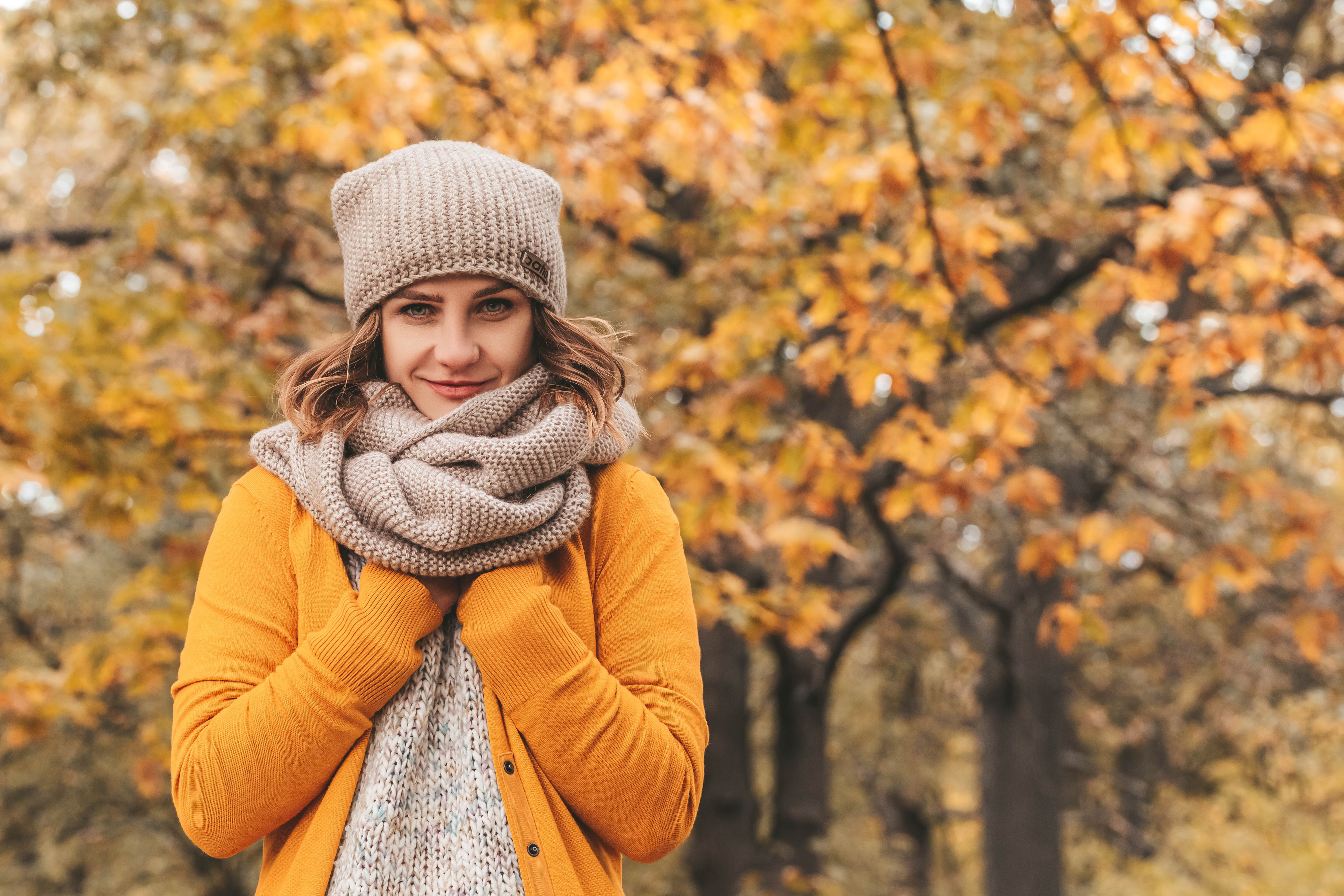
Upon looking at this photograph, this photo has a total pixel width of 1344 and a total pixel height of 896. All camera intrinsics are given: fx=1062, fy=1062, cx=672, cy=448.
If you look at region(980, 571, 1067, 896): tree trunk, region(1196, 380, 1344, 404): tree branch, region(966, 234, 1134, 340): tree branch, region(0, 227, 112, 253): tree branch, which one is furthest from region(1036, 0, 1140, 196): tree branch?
region(980, 571, 1067, 896): tree trunk

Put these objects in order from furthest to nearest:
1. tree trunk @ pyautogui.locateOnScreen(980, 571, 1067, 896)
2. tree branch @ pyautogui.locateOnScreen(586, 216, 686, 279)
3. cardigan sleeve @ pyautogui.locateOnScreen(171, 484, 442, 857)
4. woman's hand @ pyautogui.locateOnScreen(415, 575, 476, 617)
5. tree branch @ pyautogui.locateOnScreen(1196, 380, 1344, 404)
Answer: tree trunk @ pyautogui.locateOnScreen(980, 571, 1067, 896) < tree branch @ pyautogui.locateOnScreen(586, 216, 686, 279) < tree branch @ pyautogui.locateOnScreen(1196, 380, 1344, 404) < woman's hand @ pyautogui.locateOnScreen(415, 575, 476, 617) < cardigan sleeve @ pyautogui.locateOnScreen(171, 484, 442, 857)

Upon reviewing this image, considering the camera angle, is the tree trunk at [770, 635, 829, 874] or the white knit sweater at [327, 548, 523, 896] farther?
the tree trunk at [770, 635, 829, 874]

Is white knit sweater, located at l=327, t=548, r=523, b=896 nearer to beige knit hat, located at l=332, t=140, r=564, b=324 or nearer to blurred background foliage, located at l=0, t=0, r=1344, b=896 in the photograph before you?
beige knit hat, located at l=332, t=140, r=564, b=324

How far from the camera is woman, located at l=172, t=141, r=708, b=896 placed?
1.31 metres

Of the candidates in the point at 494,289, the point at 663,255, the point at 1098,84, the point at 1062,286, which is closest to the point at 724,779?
the point at 663,255

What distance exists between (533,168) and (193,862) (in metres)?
11.4

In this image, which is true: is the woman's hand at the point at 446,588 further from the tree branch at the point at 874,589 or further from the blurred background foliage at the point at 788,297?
the tree branch at the point at 874,589

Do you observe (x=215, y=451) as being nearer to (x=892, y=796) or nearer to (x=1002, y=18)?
(x=1002, y=18)

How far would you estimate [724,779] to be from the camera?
6832mm

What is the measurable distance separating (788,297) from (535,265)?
296cm

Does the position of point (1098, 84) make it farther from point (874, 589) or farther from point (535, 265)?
point (874, 589)

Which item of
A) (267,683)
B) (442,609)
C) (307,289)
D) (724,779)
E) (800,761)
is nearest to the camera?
(267,683)

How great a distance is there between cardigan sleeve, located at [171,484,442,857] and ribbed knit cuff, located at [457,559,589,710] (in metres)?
0.08

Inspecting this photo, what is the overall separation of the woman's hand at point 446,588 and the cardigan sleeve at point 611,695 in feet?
0.13
